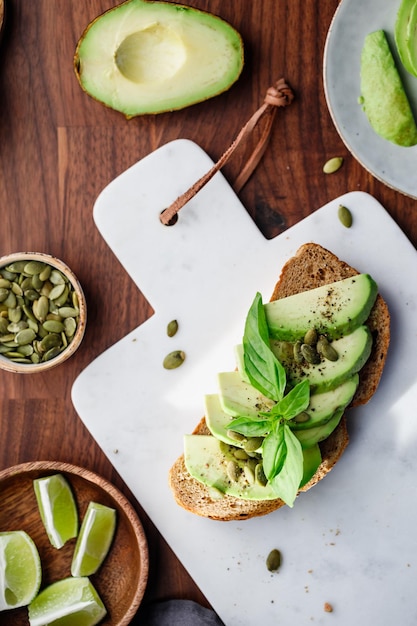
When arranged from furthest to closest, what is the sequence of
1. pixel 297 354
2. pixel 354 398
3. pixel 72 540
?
1. pixel 72 540
2. pixel 354 398
3. pixel 297 354

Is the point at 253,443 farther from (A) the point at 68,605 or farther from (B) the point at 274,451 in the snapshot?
(A) the point at 68,605

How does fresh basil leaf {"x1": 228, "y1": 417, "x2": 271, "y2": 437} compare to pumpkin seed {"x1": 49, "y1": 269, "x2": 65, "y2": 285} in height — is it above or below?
below

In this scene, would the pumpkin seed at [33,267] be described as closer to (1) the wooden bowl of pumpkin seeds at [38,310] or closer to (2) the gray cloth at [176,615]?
(1) the wooden bowl of pumpkin seeds at [38,310]

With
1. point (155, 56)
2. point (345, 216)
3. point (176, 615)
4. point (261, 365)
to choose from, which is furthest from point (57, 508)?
point (155, 56)

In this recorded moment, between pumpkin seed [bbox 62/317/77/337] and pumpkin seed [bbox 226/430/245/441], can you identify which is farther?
pumpkin seed [bbox 62/317/77/337]

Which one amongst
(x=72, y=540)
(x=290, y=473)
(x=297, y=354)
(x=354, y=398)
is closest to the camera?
(x=290, y=473)

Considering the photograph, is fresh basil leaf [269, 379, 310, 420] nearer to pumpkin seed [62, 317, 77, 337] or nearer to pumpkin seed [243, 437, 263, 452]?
pumpkin seed [243, 437, 263, 452]

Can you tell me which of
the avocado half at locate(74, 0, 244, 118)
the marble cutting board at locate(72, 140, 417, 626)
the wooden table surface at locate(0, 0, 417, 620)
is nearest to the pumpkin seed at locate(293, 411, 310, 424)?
the marble cutting board at locate(72, 140, 417, 626)

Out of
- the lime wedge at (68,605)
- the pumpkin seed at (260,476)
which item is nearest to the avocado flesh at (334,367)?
the pumpkin seed at (260,476)
